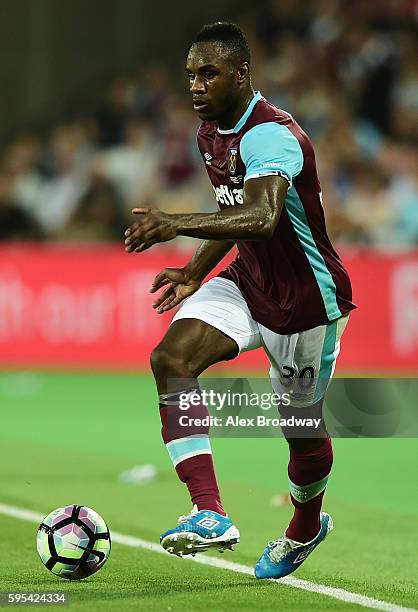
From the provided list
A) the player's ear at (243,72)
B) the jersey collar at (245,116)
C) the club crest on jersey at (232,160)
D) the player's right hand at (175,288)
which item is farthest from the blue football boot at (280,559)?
the player's ear at (243,72)

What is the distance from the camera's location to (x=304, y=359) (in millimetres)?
6258

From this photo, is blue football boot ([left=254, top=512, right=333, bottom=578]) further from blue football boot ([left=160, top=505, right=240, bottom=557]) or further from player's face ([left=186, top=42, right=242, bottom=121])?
player's face ([left=186, top=42, right=242, bottom=121])

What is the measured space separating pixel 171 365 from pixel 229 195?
0.84 meters

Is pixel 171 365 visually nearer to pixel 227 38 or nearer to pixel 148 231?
pixel 148 231

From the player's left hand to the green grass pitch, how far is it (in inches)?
59.5

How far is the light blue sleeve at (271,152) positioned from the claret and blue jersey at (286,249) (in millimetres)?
38

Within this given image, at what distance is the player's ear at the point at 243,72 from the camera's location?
5.94 meters

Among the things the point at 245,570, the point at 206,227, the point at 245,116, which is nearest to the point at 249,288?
the point at 245,116

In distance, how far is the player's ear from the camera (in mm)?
5938

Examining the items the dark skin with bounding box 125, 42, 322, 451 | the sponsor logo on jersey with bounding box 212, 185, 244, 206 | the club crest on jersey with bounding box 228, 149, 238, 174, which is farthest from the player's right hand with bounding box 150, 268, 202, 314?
the club crest on jersey with bounding box 228, 149, 238, 174

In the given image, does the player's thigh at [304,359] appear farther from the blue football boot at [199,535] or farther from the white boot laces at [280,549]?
the blue football boot at [199,535]

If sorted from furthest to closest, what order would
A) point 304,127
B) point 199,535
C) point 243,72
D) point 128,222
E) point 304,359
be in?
point 304,127 → point 128,222 → point 304,359 → point 243,72 → point 199,535

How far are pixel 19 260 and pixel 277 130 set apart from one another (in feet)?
35.4

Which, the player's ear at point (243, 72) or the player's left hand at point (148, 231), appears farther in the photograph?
the player's ear at point (243, 72)
